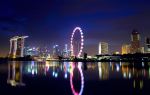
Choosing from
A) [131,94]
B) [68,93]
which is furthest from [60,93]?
[131,94]

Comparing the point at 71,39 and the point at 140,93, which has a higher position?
the point at 71,39

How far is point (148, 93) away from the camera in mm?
22484

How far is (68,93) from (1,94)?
17.0ft

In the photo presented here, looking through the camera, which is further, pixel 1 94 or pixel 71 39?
pixel 71 39

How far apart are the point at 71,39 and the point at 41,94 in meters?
117

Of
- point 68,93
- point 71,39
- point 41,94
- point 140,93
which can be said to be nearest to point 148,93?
point 140,93

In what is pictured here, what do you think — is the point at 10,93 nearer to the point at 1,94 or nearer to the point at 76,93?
the point at 1,94

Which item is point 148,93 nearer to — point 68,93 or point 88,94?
point 88,94

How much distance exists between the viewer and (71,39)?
13938 cm

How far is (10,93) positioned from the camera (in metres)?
22.9

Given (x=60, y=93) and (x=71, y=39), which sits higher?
(x=71, y=39)

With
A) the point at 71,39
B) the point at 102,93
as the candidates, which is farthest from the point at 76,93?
the point at 71,39

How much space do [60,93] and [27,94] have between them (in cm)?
259

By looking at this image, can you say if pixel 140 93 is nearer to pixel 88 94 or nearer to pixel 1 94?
pixel 88 94
